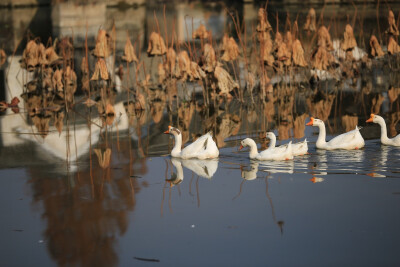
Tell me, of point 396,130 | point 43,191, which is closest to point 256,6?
point 396,130

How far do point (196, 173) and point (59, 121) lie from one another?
15.8 feet

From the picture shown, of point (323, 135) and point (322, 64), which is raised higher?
point (322, 64)

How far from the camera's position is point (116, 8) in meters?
44.5

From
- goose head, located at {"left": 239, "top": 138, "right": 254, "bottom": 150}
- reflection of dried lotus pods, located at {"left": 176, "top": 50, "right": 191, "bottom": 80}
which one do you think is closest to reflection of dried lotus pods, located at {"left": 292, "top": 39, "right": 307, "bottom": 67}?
reflection of dried lotus pods, located at {"left": 176, "top": 50, "right": 191, "bottom": 80}

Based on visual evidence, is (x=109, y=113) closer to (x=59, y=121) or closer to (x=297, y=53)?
(x=59, y=121)

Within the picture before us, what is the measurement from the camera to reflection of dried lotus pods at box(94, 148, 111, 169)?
10.3m

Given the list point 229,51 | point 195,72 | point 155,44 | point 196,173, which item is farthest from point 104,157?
point 229,51

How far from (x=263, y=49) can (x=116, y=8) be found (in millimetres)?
31456

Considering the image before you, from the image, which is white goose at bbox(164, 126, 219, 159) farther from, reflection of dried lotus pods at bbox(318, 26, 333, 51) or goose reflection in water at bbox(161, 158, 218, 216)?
reflection of dried lotus pods at bbox(318, 26, 333, 51)

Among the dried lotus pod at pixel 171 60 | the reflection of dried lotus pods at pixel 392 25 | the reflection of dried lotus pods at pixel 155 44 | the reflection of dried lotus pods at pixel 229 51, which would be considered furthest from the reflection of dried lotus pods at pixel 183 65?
the reflection of dried lotus pods at pixel 392 25

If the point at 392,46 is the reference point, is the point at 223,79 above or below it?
below

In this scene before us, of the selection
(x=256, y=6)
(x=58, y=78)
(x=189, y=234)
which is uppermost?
(x=256, y=6)

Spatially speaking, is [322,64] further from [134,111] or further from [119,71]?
[119,71]

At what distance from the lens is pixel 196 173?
9.66 metres
